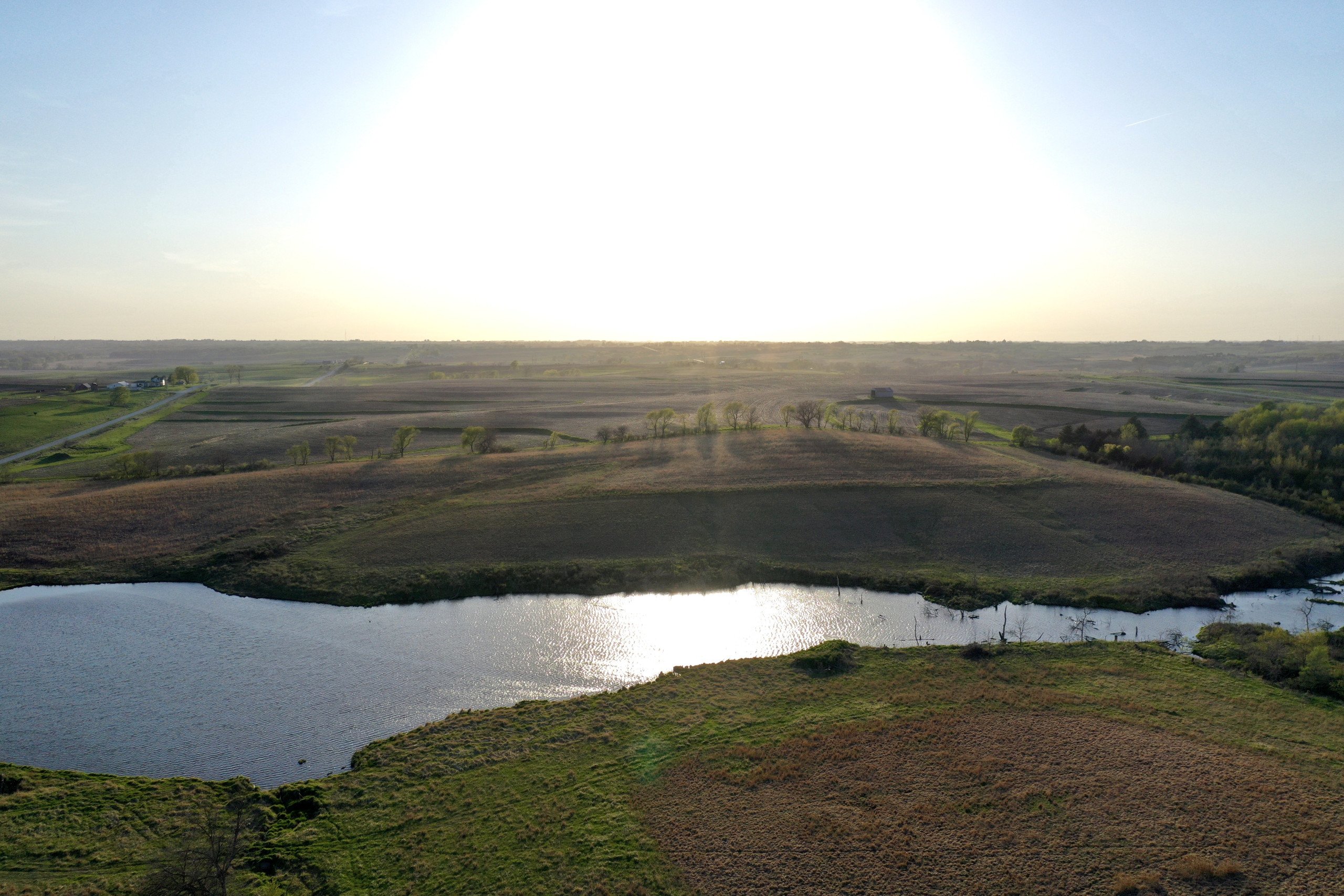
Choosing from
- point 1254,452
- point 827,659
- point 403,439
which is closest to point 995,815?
point 827,659

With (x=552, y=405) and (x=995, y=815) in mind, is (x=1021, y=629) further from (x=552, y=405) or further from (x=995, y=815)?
(x=552, y=405)

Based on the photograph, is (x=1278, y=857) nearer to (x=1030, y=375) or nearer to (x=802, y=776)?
(x=802, y=776)

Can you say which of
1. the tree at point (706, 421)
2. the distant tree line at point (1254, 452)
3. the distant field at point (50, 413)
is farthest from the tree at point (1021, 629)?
the distant field at point (50, 413)

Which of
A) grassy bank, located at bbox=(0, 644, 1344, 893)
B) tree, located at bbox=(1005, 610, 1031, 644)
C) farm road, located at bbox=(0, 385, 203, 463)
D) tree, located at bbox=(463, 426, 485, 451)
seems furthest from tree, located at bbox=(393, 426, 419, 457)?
tree, located at bbox=(1005, 610, 1031, 644)

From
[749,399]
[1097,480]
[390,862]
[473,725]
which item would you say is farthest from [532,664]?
[749,399]

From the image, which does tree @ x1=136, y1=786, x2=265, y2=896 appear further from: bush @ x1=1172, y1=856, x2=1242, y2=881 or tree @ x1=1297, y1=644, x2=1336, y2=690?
tree @ x1=1297, y1=644, x2=1336, y2=690

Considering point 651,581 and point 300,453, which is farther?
point 300,453

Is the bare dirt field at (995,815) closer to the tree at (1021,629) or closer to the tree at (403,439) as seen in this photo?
the tree at (1021,629)
